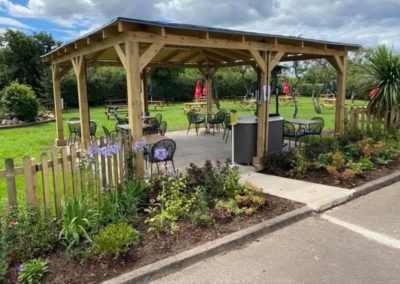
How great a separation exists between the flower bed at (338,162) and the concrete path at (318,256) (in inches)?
54.1

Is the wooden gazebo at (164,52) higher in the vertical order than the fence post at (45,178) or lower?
higher

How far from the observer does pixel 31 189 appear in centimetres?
347

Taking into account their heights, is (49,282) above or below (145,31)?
below

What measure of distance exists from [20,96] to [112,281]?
45.2 feet

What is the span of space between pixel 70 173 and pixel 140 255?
1.47 meters

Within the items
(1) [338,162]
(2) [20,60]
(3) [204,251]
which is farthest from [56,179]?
(2) [20,60]

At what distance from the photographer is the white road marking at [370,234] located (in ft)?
11.8

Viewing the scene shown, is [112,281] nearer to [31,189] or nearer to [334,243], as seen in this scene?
[31,189]

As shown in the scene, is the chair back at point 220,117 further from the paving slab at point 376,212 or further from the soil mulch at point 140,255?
the soil mulch at point 140,255

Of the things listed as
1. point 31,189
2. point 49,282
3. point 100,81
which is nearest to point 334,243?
point 49,282

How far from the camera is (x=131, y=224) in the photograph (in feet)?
12.5

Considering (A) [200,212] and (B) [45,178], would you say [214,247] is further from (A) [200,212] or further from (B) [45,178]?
Answer: (B) [45,178]

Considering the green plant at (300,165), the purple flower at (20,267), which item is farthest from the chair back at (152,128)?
the purple flower at (20,267)

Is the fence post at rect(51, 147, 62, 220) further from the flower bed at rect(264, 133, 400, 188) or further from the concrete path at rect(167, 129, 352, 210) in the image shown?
the flower bed at rect(264, 133, 400, 188)
